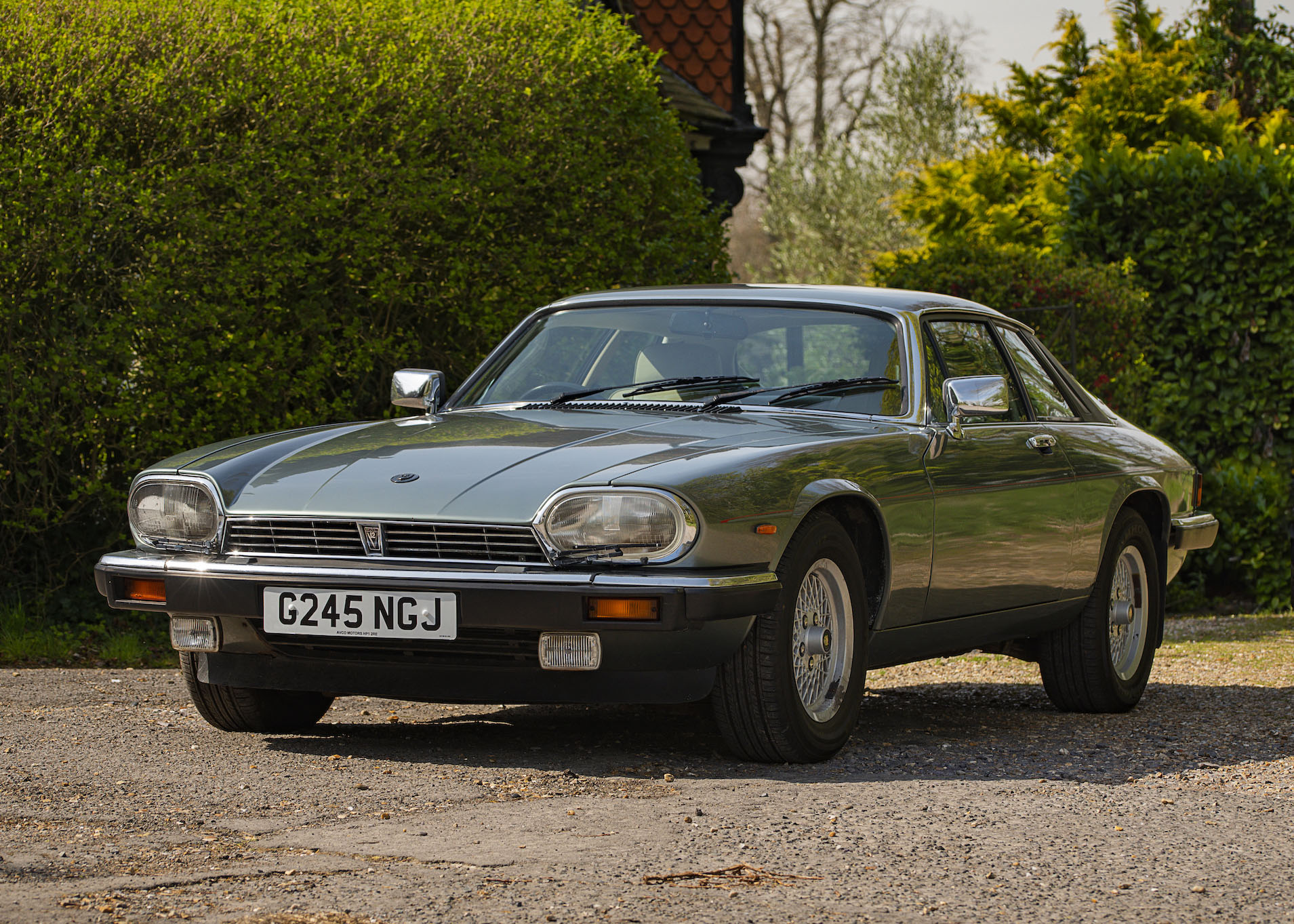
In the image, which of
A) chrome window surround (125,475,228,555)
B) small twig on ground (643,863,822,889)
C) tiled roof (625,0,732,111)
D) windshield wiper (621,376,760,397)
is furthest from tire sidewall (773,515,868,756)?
tiled roof (625,0,732,111)

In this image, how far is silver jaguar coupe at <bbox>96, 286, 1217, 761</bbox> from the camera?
4684 mm

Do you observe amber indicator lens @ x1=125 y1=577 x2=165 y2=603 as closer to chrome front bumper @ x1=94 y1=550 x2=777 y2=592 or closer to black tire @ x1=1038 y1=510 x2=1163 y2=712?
chrome front bumper @ x1=94 y1=550 x2=777 y2=592

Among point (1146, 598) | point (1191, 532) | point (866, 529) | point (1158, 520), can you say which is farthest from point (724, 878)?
point (1191, 532)

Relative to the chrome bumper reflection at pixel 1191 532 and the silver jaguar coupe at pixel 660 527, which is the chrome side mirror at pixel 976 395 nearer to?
the silver jaguar coupe at pixel 660 527

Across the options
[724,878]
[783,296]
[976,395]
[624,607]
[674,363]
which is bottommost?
[724,878]

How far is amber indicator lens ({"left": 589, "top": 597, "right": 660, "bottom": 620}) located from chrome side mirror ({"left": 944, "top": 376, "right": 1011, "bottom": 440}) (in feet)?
5.57

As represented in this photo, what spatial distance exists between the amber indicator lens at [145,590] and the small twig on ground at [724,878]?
2.12 m

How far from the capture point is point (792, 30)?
1597 inches

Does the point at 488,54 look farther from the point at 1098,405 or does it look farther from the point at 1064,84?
the point at 1064,84

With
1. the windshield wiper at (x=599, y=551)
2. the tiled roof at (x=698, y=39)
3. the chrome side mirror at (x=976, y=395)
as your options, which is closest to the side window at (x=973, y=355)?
the chrome side mirror at (x=976, y=395)

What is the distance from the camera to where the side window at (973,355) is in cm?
631

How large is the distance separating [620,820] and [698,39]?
50.0 ft

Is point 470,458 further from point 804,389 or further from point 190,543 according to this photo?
point 804,389

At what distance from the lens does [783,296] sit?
6195mm
